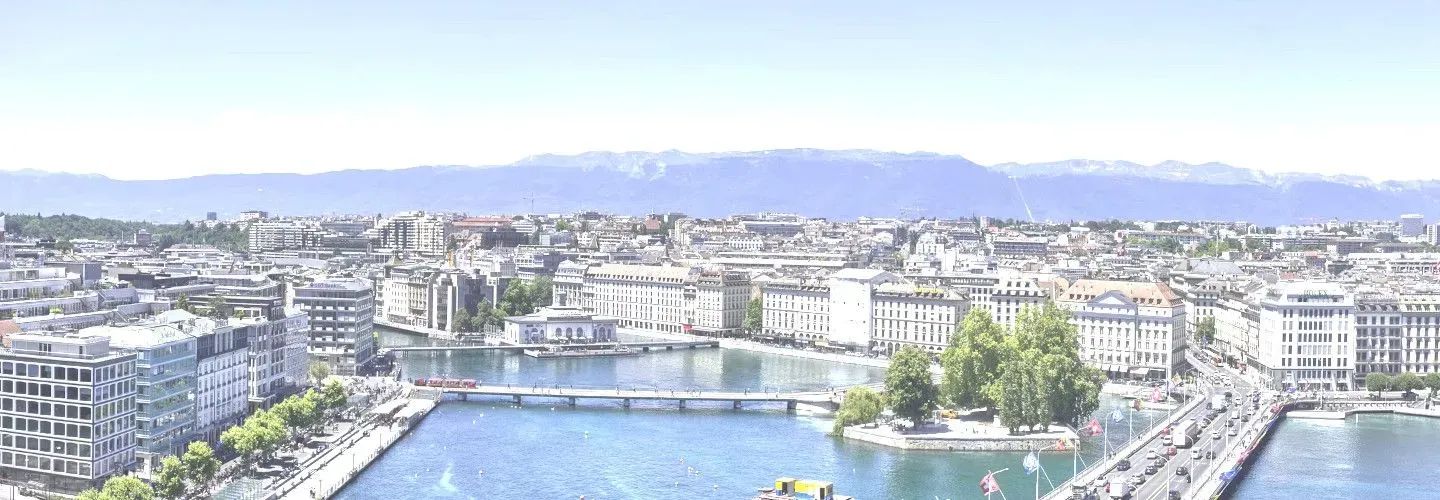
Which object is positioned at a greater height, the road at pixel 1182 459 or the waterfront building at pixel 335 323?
the waterfront building at pixel 335 323

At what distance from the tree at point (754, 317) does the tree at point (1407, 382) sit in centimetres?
4379

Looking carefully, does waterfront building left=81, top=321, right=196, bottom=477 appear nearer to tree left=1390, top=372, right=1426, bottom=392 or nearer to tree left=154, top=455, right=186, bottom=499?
tree left=154, top=455, right=186, bottom=499

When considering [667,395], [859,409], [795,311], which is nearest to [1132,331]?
[859,409]

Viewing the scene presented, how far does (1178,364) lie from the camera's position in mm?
86562

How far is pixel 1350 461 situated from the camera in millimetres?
61188

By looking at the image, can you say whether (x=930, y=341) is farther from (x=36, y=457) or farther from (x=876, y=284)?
(x=36, y=457)

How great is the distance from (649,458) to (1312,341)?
121 feet

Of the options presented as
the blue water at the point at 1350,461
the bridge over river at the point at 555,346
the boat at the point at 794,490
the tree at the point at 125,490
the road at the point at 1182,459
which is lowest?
the blue water at the point at 1350,461

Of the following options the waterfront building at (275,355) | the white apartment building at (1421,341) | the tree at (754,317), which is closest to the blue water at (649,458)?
the waterfront building at (275,355)

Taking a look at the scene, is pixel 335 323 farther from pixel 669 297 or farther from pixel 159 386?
pixel 669 297

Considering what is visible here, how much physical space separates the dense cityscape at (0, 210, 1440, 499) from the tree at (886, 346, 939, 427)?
0.08m

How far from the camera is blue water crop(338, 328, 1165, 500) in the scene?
54.2 metres

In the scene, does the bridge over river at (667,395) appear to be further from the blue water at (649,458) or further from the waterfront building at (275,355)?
the waterfront building at (275,355)

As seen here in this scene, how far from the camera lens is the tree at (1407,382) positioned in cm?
7681
